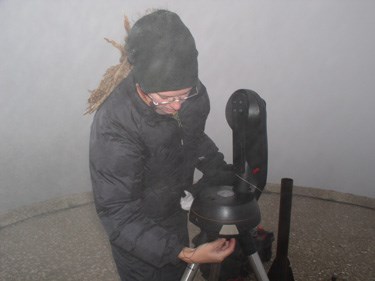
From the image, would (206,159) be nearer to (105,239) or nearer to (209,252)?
(209,252)

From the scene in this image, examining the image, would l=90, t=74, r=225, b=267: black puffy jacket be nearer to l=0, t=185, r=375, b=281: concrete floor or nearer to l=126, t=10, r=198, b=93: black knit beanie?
l=126, t=10, r=198, b=93: black knit beanie

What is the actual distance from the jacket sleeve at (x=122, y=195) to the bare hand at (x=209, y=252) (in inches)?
1.6

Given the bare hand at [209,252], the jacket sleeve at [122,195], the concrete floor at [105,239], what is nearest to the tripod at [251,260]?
the bare hand at [209,252]

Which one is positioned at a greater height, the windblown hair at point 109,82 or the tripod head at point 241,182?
the windblown hair at point 109,82

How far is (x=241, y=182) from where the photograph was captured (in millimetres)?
1216

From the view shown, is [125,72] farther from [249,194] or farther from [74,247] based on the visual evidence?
[74,247]

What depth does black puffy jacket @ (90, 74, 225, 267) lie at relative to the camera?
118 centimetres

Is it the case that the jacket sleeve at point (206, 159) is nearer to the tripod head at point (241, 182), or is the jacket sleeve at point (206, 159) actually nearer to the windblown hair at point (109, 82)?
the tripod head at point (241, 182)

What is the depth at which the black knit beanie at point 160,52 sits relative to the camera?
1092mm

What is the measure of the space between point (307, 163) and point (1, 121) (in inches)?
123

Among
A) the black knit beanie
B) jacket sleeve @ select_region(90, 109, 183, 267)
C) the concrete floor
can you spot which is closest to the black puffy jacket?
jacket sleeve @ select_region(90, 109, 183, 267)

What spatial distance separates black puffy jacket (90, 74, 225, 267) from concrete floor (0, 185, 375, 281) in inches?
43.2

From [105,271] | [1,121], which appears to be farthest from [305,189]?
[1,121]

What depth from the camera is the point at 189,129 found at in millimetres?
1569
